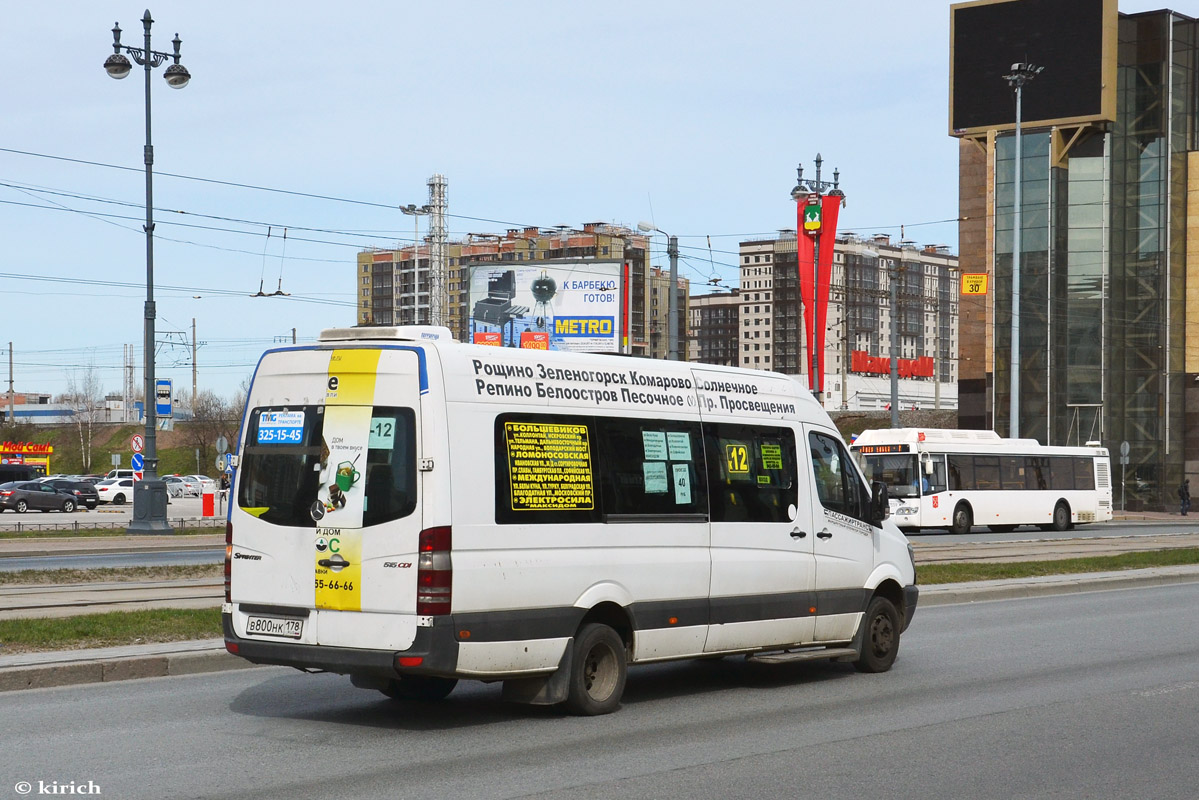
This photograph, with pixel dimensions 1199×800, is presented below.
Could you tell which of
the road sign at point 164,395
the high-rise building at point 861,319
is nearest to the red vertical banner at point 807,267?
the road sign at point 164,395

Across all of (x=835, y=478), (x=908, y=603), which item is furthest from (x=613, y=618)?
(x=908, y=603)

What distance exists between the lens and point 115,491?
67875 millimetres

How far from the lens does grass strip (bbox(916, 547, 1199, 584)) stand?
21766 millimetres

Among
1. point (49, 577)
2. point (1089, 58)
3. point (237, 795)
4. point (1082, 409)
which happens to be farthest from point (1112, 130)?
point (237, 795)

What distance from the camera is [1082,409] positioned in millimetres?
66562

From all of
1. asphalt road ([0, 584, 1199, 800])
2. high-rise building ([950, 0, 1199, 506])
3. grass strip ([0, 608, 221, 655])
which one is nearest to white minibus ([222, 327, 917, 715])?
asphalt road ([0, 584, 1199, 800])

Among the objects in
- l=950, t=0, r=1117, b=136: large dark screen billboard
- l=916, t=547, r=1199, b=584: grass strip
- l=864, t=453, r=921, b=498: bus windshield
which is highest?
l=950, t=0, r=1117, b=136: large dark screen billboard

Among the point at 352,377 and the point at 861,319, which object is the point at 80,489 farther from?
the point at 861,319

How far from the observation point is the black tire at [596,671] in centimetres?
923

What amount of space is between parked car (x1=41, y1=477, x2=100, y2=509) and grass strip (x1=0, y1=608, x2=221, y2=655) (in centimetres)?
4985

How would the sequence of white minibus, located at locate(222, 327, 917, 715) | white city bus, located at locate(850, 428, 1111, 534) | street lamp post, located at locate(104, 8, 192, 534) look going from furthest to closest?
white city bus, located at locate(850, 428, 1111, 534), street lamp post, located at locate(104, 8, 192, 534), white minibus, located at locate(222, 327, 917, 715)

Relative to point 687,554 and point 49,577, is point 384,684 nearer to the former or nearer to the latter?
point 687,554

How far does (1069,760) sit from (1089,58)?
203 ft

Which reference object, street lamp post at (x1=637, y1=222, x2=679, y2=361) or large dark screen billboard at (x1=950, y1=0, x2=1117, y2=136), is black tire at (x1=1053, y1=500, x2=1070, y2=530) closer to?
street lamp post at (x1=637, y1=222, x2=679, y2=361)
